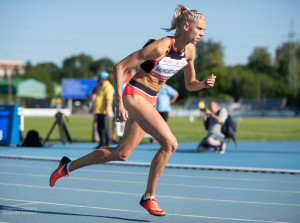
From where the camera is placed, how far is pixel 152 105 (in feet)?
18.3

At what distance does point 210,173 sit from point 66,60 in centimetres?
16516

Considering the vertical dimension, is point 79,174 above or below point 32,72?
above

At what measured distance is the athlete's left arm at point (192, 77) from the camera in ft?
18.8

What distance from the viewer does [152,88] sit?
5598 millimetres

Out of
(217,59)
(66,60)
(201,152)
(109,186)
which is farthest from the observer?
(66,60)

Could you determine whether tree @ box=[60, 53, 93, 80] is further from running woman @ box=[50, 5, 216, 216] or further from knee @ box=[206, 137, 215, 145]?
running woman @ box=[50, 5, 216, 216]

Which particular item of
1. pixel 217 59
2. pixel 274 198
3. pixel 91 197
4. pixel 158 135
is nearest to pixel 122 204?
pixel 91 197

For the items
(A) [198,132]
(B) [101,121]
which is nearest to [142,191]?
(B) [101,121]

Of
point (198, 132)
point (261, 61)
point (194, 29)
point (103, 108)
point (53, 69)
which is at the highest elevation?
point (194, 29)

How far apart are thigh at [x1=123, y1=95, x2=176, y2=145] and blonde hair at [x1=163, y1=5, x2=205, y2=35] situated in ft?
2.53

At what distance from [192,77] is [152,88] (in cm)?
66

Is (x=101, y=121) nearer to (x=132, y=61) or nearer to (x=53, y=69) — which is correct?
(x=132, y=61)

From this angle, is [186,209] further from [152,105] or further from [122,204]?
[152,105]

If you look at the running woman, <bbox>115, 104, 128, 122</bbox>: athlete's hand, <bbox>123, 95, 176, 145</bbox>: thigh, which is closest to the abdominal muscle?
the running woman
